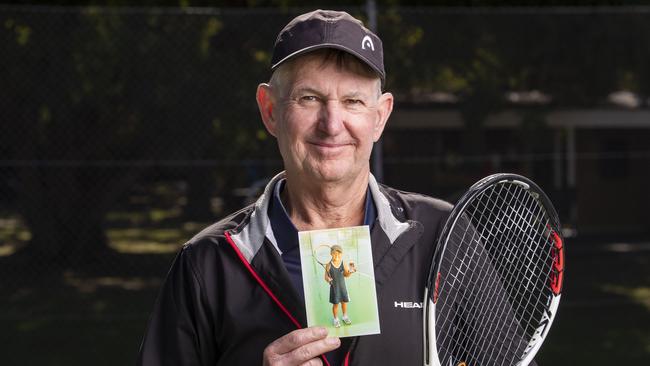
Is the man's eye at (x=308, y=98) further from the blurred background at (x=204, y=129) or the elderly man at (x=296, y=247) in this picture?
the blurred background at (x=204, y=129)

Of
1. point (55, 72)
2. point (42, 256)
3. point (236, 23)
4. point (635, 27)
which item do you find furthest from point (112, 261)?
point (635, 27)

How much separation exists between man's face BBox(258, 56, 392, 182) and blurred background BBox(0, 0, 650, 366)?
17.8ft

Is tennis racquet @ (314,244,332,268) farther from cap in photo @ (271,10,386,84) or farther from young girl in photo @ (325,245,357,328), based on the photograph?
cap in photo @ (271,10,386,84)

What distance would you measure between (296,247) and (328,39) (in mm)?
498

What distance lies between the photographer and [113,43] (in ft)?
26.0

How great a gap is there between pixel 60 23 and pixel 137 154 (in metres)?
1.31

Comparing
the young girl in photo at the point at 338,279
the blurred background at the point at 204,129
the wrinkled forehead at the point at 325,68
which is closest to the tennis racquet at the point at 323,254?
the young girl in photo at the point at 338,279

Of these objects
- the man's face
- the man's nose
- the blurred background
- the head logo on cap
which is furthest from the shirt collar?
the blurred background

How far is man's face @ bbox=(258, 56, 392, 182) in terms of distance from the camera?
6.96 ft

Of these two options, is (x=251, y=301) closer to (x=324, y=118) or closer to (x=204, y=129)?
(x=324, y=118)

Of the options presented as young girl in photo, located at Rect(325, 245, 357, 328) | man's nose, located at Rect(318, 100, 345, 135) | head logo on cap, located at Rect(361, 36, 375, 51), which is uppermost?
head logo on cap, located at Rect(361, 36, 375, 51)

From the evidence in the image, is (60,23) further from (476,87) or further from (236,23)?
(476,87)

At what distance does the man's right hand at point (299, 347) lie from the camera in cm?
198

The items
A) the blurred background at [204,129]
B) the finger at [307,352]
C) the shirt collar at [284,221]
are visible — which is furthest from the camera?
the blurred background at [204,129]
